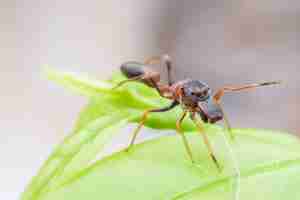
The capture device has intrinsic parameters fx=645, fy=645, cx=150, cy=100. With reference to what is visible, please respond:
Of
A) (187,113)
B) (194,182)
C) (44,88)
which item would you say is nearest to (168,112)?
(187,113)

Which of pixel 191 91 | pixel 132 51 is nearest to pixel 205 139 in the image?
pixel 191 91

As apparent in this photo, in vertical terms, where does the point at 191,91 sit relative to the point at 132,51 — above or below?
above

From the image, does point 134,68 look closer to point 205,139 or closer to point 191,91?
point 191,91

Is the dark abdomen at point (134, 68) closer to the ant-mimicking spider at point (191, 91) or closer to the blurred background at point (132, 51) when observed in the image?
the ant-mimicking spider at point (191, 91)

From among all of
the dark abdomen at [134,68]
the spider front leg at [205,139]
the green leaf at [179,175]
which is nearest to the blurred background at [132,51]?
the dark abdomen at [134,68]

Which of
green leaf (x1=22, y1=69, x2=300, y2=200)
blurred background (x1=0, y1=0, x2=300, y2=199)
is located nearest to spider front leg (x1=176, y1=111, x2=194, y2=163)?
green leaf (x1=22, y1=69, x2=300, y2=200)

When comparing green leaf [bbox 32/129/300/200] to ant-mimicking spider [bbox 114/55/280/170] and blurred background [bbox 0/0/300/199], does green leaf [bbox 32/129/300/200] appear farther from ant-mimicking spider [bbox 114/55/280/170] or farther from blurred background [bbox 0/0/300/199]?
blurred background [bbox 0/0/300/199]

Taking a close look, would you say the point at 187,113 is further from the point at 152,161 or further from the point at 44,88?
the point at 44,88

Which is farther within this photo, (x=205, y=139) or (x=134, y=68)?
(x=134, y=68)
